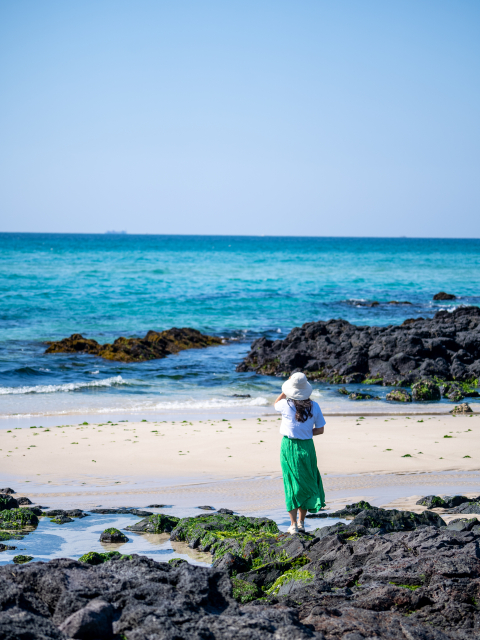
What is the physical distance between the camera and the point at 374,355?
1978cm

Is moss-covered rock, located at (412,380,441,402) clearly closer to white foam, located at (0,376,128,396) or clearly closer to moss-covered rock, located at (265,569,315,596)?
white foam, located at (0,376,128,396)

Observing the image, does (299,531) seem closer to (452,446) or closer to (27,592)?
(27,592)

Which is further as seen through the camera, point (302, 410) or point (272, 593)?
point (302, 410)

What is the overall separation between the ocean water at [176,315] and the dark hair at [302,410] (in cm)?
789

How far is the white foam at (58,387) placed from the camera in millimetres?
16688

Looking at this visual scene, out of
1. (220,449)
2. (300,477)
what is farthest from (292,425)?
(220,449)

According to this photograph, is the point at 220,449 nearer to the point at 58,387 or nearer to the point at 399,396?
the point at 399,396

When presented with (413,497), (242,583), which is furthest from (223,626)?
(413,497)

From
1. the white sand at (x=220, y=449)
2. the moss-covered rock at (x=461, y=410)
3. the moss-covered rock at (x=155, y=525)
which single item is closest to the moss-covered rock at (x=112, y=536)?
the moss-covered rock at (x=155, y=525)

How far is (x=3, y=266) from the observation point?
56.9 meters

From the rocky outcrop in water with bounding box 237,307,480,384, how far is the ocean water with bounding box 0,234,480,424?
1053 mm

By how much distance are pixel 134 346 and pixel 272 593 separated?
1774 cm

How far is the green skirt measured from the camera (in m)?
6.52

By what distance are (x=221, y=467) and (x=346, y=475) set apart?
1884 millimetres
